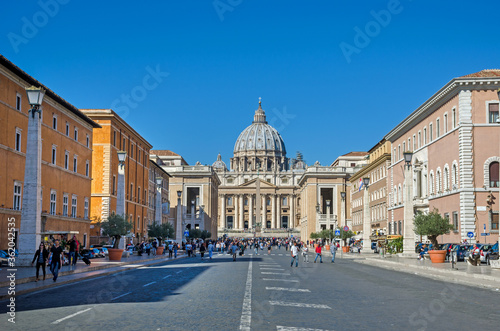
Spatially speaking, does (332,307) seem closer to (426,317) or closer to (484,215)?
(426,317)

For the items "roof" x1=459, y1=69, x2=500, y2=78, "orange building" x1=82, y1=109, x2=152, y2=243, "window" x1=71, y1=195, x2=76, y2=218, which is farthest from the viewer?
"orange building" x1=82, y1=109, x2=152, y2=243

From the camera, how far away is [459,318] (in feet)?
44.4

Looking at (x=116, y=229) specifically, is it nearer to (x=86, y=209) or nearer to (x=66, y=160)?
(x=66, y=160)

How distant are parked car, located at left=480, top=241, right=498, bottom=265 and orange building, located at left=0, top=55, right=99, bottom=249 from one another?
28.2 m

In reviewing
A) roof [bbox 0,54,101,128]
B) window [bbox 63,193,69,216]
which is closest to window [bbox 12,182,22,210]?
roof [bbox 0,54,101,128]

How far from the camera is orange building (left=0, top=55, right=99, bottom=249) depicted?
132 feet

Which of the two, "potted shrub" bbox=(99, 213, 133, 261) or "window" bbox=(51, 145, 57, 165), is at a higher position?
"window" bbox=(51, 145, 57, 165)

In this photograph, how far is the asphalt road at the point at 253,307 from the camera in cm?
1223

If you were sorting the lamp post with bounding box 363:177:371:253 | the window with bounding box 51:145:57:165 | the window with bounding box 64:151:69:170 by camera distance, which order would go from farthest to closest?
the lamp post with bounding box 363:177:371:253, the window with bounding box 64:151:69:170, the window with bounding box 51:145:57:165

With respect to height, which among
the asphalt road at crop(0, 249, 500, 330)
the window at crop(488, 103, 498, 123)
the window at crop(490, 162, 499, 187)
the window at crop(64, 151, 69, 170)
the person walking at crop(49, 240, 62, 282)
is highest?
the window at crop(488, 103, 498, 123)

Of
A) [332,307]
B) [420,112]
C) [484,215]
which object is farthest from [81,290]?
[420,112]

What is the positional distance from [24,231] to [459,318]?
2026 cm

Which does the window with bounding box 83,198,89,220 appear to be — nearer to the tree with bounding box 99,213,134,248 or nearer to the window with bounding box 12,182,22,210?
the tree with bounding box 99,213,134,248

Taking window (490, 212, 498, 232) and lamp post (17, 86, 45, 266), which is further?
window (490, 212, 498, 232)
